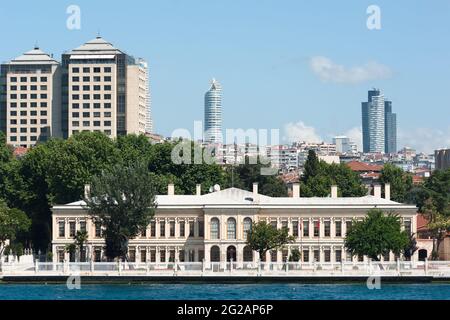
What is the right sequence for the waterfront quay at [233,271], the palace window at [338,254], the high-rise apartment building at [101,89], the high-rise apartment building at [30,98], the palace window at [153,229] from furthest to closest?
the high-rise apartment building at [30,98] < the high-rise apartment building at [101,89] < the palace window at [153,229] < the palace window at [338,254] < the waterfront quay at [233,271]

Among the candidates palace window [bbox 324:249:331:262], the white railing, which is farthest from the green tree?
the white railing

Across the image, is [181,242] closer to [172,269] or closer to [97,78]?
[172,269]

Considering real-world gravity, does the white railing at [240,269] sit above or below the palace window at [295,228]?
below

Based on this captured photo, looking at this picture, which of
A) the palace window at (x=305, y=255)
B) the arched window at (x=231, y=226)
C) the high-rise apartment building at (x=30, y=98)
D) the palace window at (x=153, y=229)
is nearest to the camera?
the arched window at (x=231, y=226)

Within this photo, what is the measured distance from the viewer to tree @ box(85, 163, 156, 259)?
69438 millimetres

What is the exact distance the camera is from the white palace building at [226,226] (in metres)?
73.9

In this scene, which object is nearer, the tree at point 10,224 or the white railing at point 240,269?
the white railing at point 240,269

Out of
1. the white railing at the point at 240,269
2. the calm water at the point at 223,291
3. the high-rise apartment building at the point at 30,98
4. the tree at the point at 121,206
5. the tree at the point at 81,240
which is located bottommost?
the calm water at the point at 223,291

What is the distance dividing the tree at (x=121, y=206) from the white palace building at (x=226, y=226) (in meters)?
3.15

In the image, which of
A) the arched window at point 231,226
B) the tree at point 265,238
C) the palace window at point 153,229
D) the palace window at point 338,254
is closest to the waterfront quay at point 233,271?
the tree at point 265,238

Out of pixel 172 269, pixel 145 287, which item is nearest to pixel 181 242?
pixel 172 269

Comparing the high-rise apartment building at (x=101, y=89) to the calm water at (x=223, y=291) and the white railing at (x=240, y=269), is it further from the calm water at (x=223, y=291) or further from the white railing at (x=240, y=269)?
the calm water at (x=223, y=291)

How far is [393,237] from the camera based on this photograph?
67.7m

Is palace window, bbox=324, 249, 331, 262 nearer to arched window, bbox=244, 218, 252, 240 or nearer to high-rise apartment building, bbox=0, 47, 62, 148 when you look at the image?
arched window, bbox=244, 218, 252, 240
